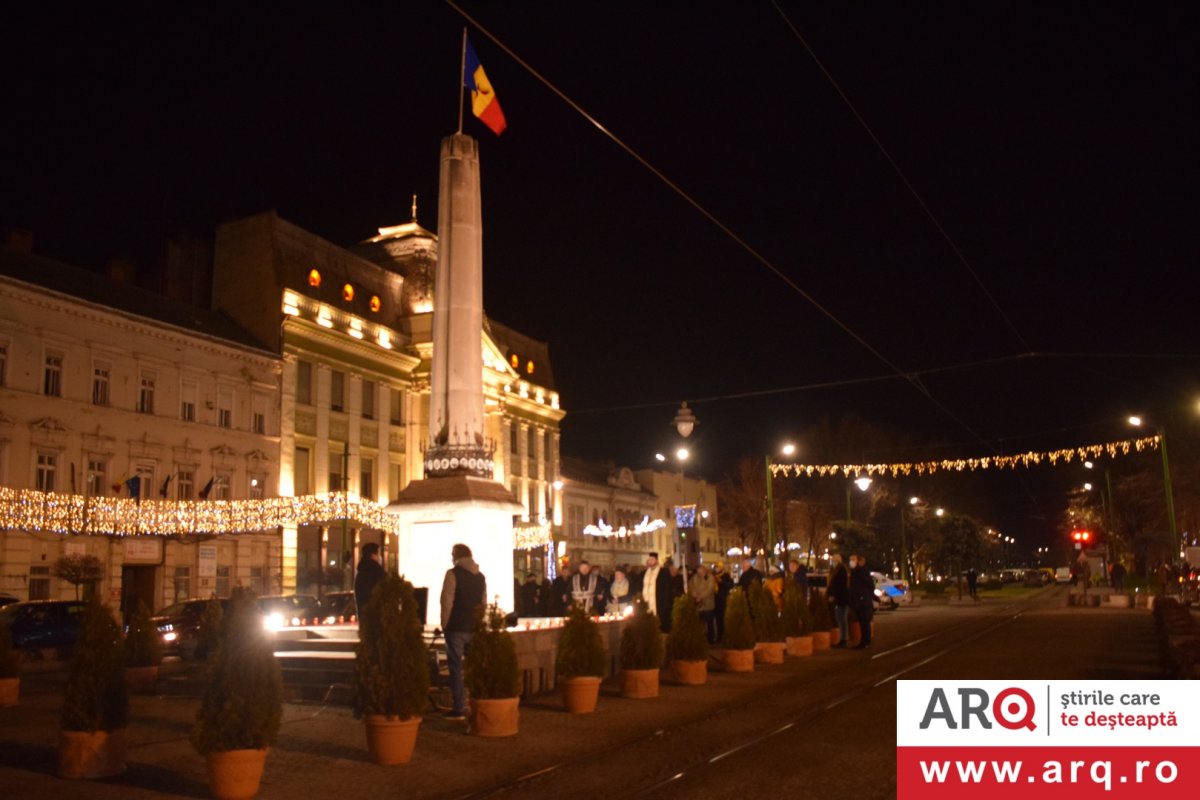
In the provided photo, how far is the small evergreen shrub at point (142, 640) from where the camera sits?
14.5 meters

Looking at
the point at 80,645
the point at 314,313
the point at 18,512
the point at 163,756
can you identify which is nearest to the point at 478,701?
the point at 163,756

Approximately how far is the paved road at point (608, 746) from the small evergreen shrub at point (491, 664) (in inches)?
19.2

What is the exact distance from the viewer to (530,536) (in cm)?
5712

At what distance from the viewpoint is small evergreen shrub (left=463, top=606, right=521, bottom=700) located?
37.7ft

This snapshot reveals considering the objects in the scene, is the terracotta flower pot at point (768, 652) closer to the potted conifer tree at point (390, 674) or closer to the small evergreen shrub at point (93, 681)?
the potted conifer tree at point (390, 674)

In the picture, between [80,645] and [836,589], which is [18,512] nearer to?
[836,589]

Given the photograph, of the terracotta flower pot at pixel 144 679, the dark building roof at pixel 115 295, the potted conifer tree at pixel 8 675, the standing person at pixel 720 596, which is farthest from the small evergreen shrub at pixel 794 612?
the dark building roof at pixel 115 295

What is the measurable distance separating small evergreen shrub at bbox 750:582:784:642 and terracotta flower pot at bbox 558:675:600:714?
6907mm

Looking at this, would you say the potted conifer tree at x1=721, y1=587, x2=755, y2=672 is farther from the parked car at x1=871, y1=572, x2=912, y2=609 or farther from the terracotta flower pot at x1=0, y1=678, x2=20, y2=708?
the parked car at x1=871, y1=572, x2=912, y2=609

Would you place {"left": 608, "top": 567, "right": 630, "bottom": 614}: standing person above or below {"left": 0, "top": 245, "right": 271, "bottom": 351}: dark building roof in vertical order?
below

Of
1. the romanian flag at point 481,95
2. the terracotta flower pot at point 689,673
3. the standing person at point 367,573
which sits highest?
the romanian flag at point 481,95

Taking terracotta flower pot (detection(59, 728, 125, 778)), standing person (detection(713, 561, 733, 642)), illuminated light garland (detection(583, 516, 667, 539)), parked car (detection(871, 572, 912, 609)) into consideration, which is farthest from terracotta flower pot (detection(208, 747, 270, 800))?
illuminated light garland (detection(583, 516, 667, 539))

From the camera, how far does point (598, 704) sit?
14375 mm

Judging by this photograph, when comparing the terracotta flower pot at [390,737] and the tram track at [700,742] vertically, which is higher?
the terracotta flower pot at [390,737]
